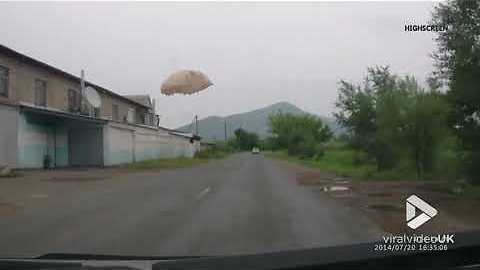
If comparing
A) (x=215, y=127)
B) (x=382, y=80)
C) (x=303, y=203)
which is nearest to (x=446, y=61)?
(x=303, y=203)

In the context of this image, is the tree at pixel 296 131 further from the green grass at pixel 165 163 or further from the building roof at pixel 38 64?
the building roof at pixel 38 64

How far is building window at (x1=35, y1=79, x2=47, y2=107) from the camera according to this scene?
36781 mm

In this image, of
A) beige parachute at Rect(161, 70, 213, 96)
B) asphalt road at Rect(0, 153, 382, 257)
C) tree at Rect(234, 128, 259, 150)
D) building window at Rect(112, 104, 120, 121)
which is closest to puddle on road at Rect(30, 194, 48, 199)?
asphalt road at Rect(0, 153, 382, 257)

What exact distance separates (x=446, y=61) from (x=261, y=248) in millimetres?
10906

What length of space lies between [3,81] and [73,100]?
11491mm

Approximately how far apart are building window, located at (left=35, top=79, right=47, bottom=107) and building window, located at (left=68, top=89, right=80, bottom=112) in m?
4.48

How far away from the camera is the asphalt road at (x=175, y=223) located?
781cm

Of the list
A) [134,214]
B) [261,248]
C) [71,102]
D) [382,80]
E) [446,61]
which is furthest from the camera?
[71,102]

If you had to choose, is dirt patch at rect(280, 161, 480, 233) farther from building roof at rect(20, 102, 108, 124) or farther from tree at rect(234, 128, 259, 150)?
tree at rect(234, 128, 259, 150)

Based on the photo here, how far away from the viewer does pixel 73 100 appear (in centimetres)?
4359

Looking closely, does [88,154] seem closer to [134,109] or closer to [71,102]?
[71,102]

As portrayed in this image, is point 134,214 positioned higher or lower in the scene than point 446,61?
lower

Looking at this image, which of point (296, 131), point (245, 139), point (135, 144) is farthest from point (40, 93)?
point (245, 139)

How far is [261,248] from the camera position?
7.56 metres
